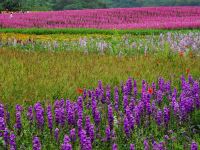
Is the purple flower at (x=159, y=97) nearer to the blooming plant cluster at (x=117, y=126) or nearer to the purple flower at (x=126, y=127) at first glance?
the blooming plant cluster at (x=117, y=126)

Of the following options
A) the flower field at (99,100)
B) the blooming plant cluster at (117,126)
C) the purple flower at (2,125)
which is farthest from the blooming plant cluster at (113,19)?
the purple flower at (2,125)

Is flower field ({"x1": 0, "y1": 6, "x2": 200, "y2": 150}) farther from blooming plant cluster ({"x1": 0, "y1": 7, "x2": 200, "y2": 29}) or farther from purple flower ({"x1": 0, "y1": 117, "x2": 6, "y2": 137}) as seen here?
blooming plant cluster ({"x1": 0, "y1": 7, "x2": 200, "y2": 29})

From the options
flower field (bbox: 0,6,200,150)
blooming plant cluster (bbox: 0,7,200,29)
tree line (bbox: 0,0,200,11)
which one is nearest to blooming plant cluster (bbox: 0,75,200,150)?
flower field (bbox: 0,6,200,150)

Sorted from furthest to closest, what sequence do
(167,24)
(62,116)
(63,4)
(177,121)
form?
(63,4) < (167,24) < (177,121) < (62,116)

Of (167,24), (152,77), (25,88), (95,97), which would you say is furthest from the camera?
(167,24)

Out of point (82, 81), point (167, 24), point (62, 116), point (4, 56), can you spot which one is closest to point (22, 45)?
point (4, 56)

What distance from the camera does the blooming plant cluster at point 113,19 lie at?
2170 centimetres

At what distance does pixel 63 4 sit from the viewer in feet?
177

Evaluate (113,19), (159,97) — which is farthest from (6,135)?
(113,19)

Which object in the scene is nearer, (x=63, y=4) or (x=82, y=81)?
(x=82, y=81)

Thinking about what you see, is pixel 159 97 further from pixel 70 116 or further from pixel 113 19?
pixel 113 19

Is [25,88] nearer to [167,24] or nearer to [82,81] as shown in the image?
[82,81]

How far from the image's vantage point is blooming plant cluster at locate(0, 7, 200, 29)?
21703 millimetres

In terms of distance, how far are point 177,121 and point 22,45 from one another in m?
8.65
